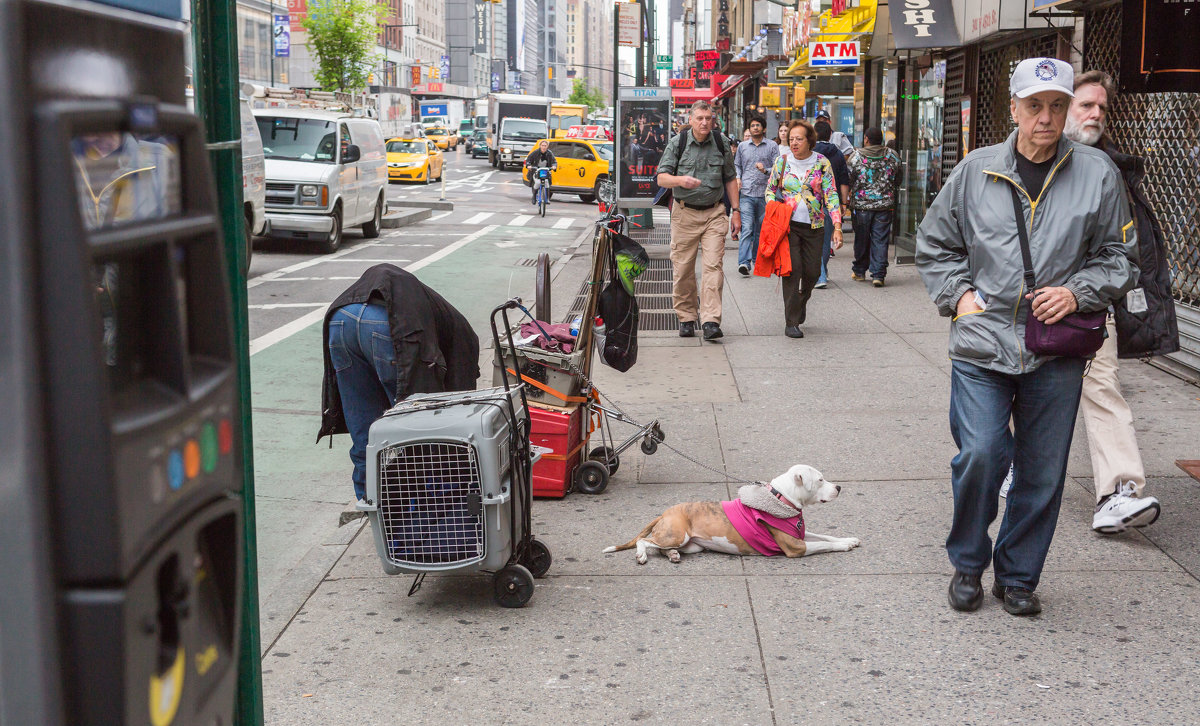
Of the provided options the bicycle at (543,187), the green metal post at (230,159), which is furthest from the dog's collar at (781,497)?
the bicycle at (543,187)

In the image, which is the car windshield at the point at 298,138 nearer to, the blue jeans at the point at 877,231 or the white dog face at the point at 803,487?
the blue jeans at the point at 877,231

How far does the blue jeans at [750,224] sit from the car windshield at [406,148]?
26.9 m

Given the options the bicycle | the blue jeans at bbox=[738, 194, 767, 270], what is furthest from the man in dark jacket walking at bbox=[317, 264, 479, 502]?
the bicycle

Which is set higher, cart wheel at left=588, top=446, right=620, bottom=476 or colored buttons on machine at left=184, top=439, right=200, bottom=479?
colored buttons on machine at left=184, top=439, right=200, bottom=479

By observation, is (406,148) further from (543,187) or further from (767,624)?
(767,624)

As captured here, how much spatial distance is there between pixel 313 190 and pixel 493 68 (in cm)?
17213

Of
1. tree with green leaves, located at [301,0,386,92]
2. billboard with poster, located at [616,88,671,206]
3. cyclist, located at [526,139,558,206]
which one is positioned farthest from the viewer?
tree with green leaves, located at [301,0,386,92]

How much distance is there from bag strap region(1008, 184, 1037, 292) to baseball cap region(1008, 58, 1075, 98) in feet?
1.07

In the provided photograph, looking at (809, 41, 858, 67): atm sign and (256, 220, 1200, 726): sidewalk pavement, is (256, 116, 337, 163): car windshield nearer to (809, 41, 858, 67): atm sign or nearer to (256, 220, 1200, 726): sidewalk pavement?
(809, 41, 858, 67): atm sign

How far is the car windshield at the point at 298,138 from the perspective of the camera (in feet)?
62.5

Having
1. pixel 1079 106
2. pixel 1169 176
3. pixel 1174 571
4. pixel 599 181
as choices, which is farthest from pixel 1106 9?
pixel 599 181

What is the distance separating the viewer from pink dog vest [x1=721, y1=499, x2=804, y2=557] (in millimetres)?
5039

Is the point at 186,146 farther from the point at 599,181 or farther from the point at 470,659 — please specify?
the point at 599,181

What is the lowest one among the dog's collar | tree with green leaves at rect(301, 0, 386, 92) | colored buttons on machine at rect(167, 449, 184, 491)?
the dog's collar
